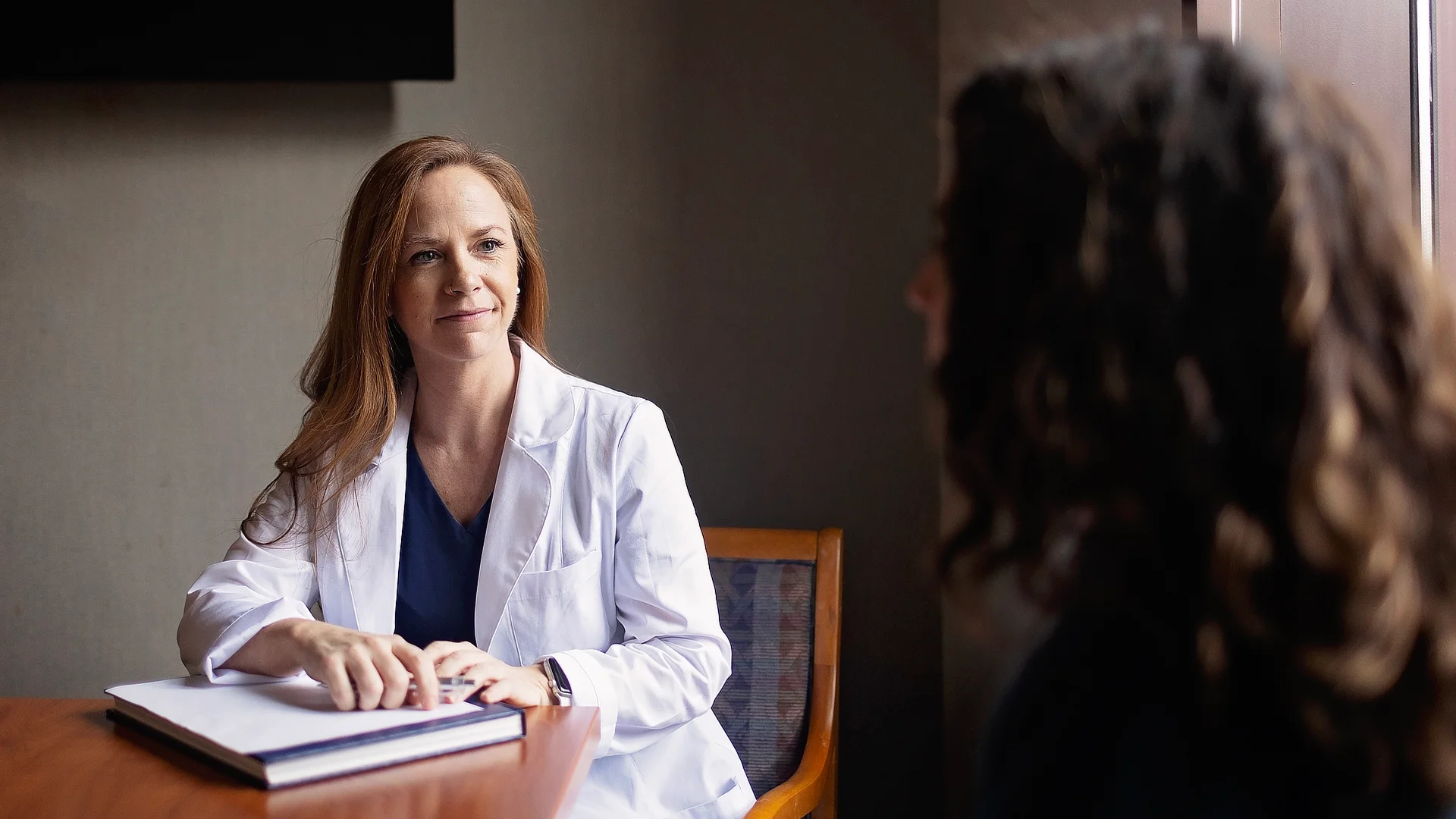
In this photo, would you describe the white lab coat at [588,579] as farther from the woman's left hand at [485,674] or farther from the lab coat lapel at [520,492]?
the woman's left hand at [485,674]

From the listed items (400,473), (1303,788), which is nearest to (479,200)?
(400,473)

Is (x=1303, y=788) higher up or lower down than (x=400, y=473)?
lower down

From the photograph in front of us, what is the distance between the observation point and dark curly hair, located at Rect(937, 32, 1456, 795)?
553mm

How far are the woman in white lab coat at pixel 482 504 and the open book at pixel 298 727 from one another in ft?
0.61

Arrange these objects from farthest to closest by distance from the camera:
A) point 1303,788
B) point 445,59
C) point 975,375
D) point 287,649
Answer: point 445,59 < point 287,649 < point 975,375 < point 1303,788

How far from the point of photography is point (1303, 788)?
562 mm

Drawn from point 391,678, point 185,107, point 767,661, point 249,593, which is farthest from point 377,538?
point 185,107

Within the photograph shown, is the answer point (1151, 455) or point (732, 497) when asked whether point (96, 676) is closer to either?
point (732, 497)

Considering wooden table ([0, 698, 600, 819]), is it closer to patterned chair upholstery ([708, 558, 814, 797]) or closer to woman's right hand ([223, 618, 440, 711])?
woman's right hand ([223, 618, 440, 711])

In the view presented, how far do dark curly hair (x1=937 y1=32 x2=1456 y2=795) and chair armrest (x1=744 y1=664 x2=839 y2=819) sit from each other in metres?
0.99

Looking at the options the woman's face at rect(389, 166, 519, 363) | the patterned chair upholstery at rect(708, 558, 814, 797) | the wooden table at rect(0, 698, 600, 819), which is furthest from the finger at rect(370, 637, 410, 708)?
the patterned chair upholstery at rect(708, 558, 814, 797)

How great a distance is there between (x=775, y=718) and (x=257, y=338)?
1.30 meters

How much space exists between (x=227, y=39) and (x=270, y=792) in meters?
1.74

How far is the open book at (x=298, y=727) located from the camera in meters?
0.93
